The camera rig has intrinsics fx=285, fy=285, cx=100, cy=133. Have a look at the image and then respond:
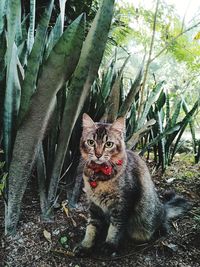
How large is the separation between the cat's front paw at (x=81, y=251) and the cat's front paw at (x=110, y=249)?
7 centimetres

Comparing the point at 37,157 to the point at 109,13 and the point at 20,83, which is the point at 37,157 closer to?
the point at 20,83

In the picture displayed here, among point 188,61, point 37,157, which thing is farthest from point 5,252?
point 188,61

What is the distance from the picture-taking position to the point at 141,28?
339 centimetres

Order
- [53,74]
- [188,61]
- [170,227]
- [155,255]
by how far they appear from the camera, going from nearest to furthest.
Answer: [53,74]
[155,255]
[170,227]
[188,61]

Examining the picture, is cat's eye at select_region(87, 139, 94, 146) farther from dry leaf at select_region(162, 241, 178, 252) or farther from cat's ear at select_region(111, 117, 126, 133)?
dry leaf at select_region(162, 241, 178, 252)

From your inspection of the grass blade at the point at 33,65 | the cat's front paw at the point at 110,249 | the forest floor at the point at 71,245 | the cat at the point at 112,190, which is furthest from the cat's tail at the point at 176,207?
the grass blade at the point at 33,65

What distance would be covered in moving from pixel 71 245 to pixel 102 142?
1.58 feet

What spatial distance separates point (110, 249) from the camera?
1.27 m

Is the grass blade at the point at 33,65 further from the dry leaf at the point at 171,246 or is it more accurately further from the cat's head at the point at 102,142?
the dry leaf at the point at 171,246

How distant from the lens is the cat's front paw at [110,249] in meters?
1.25

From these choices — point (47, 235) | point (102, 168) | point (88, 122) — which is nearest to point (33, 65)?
point (88, 122)

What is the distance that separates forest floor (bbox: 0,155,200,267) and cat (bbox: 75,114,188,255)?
6cm

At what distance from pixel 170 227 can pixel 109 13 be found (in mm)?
1097

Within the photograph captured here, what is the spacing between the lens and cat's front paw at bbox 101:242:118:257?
1.25m
